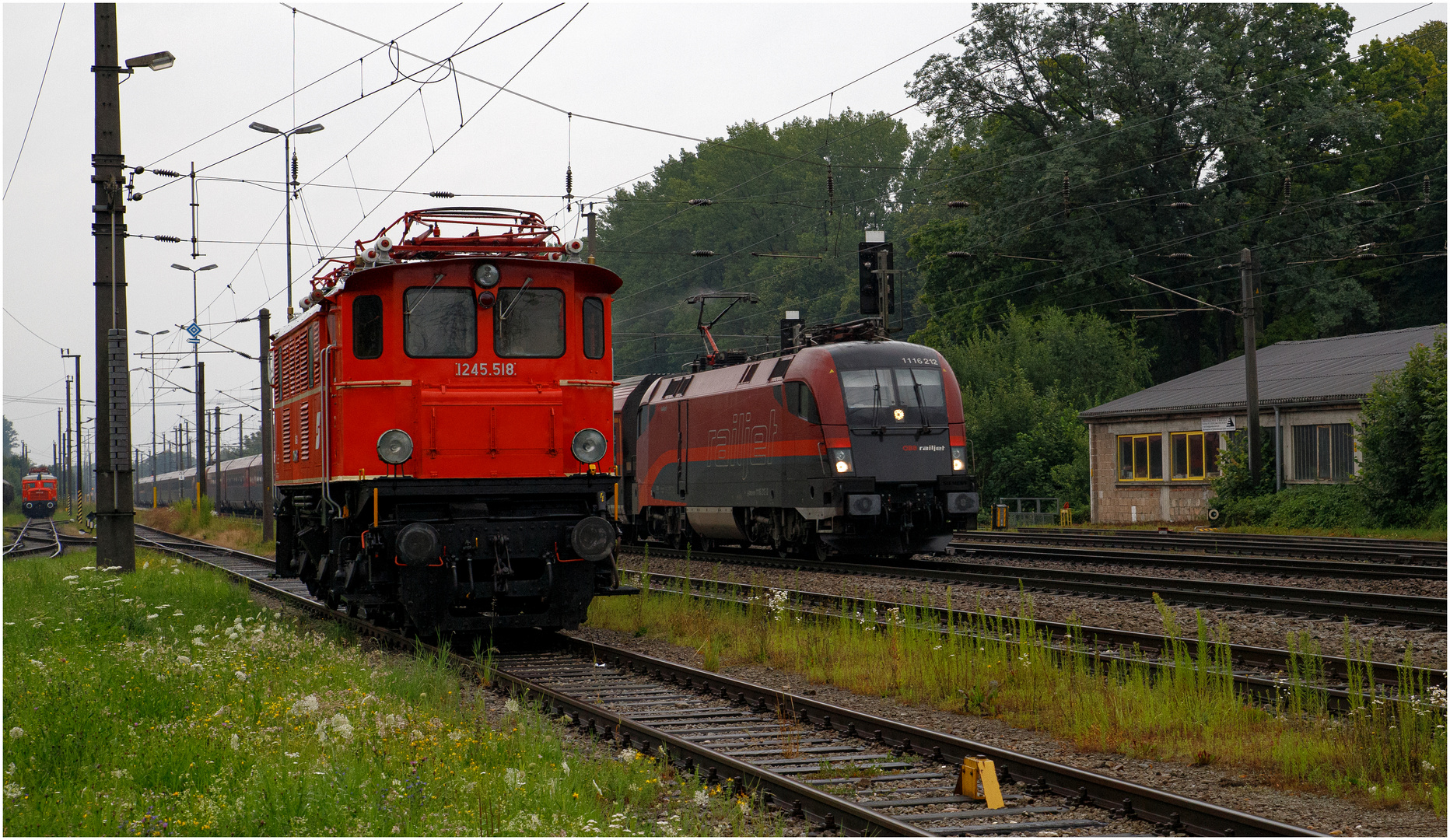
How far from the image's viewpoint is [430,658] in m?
10.8

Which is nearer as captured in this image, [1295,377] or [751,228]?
[1295,377]

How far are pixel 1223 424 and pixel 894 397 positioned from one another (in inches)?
680

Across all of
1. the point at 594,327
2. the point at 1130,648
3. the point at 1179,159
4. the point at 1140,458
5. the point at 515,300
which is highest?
the point at 1179,159

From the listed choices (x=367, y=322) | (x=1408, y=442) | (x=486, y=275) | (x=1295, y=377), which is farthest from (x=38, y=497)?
(x=486, y=275)

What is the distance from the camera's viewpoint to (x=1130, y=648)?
38.2 ft

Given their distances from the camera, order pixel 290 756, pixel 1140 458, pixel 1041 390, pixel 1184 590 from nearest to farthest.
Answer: pixel 290 756 → pixel 1184 590 → pixel 1140 458 → pixel 1041 390

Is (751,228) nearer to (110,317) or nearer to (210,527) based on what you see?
(210,527)

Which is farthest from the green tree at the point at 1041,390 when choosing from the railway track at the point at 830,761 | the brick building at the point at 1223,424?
the railway track at the point at 830,761

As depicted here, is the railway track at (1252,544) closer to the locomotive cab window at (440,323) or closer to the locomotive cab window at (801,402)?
the locomotive cab window at (801,402)

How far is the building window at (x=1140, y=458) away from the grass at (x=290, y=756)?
93.1 feet

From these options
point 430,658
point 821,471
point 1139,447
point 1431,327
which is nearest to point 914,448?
point 821,471

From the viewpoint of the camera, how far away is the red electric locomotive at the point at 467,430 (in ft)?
39.1

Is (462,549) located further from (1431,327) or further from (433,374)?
(1431,327)

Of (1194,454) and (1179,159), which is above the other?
(1179,159)
